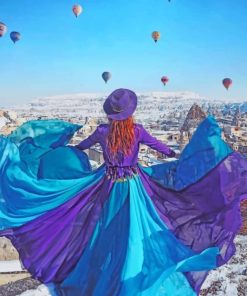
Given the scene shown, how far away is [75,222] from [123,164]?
0.56 m

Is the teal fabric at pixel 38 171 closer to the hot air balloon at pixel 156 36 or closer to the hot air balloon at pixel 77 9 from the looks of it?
the hot air balloon at pixel 77 9

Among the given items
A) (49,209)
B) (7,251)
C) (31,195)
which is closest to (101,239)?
(49,209)

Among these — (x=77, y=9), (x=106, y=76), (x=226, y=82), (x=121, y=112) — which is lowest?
(x=121, y=112)

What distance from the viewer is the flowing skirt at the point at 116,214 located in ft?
9.86

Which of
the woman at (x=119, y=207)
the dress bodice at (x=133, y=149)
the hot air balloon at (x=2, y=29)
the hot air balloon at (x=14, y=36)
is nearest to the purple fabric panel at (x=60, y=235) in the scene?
the woman at (x=119, y=207)

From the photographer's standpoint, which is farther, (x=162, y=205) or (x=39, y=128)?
(x=39, y=128)

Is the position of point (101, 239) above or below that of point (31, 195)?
below

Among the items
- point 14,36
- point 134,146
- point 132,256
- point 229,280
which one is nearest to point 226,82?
point 14,36

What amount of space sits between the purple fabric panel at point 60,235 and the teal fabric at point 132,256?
0.27 feet

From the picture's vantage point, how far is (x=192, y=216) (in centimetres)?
356

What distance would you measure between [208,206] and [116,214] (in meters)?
0.75

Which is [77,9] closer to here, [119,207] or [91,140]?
[91,140]

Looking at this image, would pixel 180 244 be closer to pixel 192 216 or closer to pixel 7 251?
pixel 192 216

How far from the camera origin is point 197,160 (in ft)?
12.0
